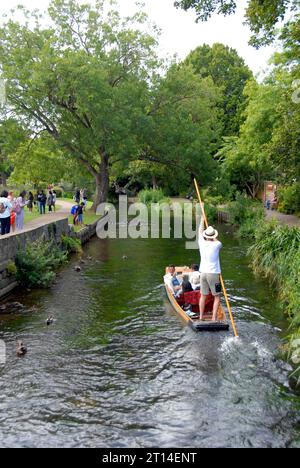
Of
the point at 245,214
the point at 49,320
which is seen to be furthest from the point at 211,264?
the point at 245,214

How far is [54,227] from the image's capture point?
19.8 meters

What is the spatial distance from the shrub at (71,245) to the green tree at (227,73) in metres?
27.9

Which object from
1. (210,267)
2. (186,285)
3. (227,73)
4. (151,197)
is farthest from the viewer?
(227,73)

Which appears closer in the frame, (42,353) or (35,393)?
(35,393)

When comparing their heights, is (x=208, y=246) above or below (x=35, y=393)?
above

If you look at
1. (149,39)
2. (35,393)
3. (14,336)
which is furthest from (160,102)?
(35,393)

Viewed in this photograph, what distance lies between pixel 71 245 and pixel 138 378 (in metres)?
13.9

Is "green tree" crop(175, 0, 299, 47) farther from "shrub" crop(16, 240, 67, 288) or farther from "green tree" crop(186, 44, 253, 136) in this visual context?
"green tree" crop(186, 44, 253, 136)

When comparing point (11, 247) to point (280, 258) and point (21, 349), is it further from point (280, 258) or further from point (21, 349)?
point (280, 258)

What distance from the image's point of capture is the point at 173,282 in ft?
44.0

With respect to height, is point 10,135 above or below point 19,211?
above

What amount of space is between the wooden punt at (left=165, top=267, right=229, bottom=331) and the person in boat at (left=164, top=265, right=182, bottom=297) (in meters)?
0.15

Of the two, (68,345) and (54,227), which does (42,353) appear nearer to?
(68,345)

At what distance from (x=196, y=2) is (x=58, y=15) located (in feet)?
71.2
